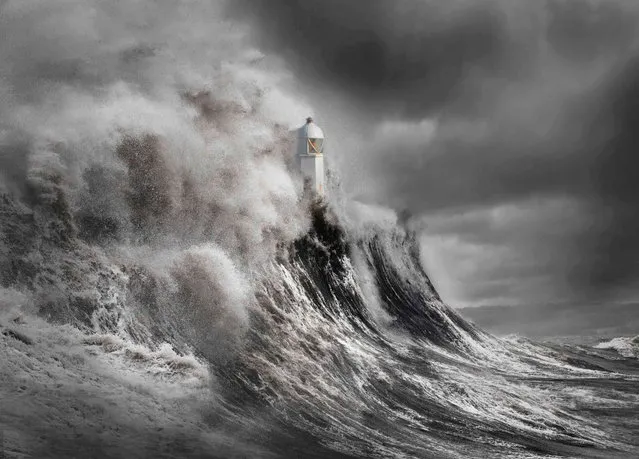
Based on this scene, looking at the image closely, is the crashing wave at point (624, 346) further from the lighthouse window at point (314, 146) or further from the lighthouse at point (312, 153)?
the lighthouse window at point (314, 146)

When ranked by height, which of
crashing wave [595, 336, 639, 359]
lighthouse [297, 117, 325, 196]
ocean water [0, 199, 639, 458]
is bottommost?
ocean water [0, 199, 639, 458]

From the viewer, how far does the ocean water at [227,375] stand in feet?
20.5

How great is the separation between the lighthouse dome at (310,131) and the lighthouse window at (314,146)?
17cm

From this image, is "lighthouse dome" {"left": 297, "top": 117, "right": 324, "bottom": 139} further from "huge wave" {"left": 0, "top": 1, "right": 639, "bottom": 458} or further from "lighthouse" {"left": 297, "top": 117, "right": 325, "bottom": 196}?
"huge wave" {"left": 0, "top": 1, "right": 639, "bottom": 458}

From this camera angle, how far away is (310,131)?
22.1 meters

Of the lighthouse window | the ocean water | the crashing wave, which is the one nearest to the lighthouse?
the lighthouse window

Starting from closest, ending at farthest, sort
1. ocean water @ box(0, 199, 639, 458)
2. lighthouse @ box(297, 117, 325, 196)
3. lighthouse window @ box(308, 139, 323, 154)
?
ocean water @ box(0, 199, 639, 458), lighthouse @ box(297, 117, 325, 196), lighthouse window @ box(308, 139, 323, 154)

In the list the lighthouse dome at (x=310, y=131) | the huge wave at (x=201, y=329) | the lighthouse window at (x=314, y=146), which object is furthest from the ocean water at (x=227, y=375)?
the lighthouse dome at (x=310, y=131)

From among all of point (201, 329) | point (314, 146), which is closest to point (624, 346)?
point (314, 146)

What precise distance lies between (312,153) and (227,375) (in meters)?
14.1

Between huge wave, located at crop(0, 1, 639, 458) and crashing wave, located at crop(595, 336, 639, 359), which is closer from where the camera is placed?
huge wave, located at crop(0, 1, 639, 458)

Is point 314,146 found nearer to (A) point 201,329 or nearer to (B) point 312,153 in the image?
(B) point 312,153

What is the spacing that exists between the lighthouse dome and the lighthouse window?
17 cm

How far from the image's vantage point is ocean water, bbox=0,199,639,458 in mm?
6250
